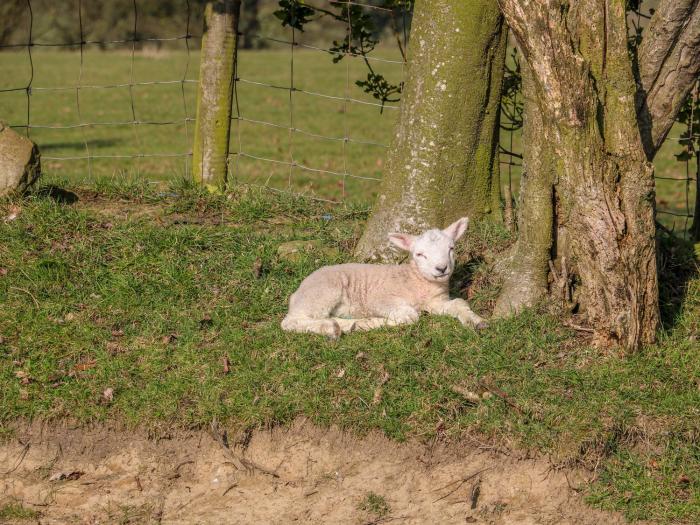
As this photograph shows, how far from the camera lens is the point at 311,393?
544 cm

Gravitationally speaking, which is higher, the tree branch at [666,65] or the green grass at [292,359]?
the tree branch at [666,65]

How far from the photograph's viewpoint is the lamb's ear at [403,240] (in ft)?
20.4

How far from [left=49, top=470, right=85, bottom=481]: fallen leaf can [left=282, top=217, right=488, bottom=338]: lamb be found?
5.15ft

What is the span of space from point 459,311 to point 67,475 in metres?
2.66

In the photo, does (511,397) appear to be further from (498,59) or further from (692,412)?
(498,59)

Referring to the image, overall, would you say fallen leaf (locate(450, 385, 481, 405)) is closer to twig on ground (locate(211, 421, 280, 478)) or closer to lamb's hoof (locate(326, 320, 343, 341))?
lamb's hoof (locate(326, 320, 343, 341))

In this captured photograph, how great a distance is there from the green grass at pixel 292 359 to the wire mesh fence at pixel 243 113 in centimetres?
129

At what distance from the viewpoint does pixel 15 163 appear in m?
7.43

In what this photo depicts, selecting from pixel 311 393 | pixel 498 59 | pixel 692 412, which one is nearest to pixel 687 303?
pixel 692 412

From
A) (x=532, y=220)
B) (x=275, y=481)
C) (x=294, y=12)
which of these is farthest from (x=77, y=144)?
(x=275, y=481)

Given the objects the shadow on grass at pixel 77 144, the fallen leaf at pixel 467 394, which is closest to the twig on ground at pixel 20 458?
the fallen leaf at pixel 467 394

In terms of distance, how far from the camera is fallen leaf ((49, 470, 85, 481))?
17.4 feet

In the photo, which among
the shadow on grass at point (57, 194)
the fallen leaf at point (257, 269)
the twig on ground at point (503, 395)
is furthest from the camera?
the shadow on grass at point (57, 194)

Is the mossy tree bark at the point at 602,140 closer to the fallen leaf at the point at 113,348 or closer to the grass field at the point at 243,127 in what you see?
the grass field at the point at 243,127
